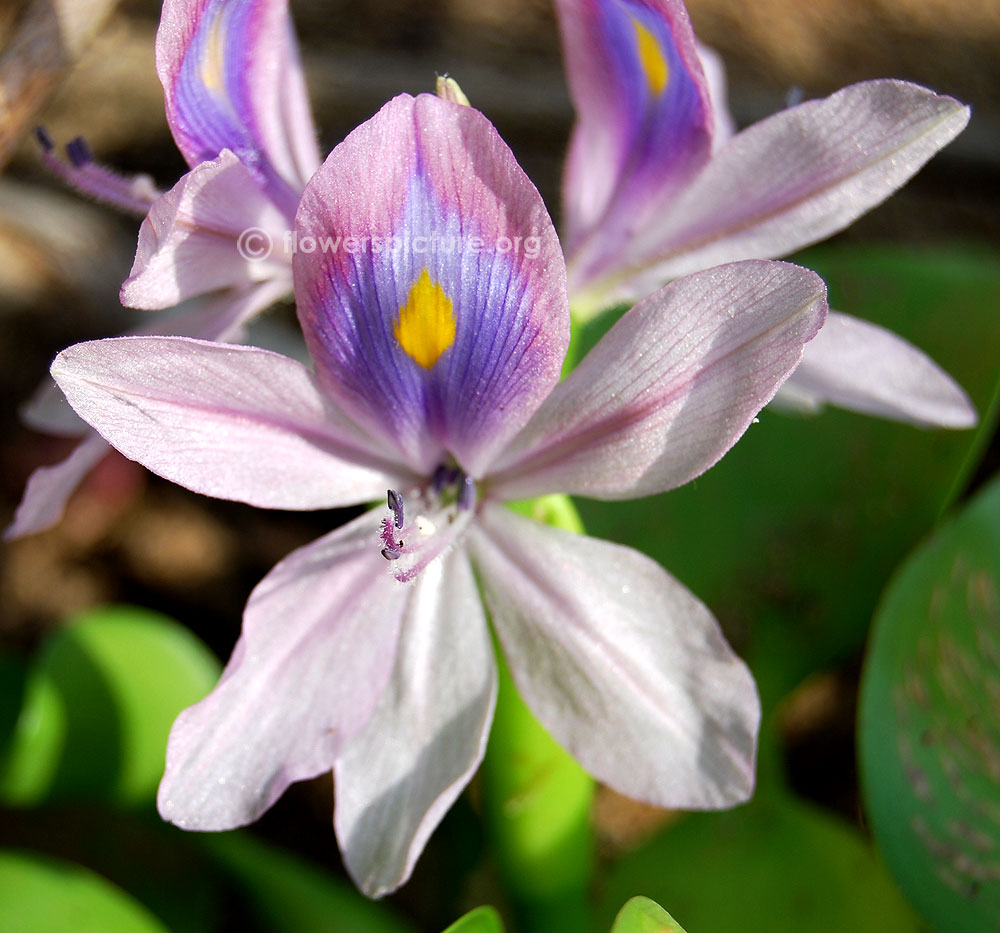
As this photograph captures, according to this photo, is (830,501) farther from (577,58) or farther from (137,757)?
(137,757)

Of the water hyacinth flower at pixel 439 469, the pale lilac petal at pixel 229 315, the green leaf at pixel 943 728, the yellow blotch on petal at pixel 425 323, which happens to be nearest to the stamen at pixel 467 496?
the water hyacinth flower at pixel 439 469

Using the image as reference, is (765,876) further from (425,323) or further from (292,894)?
(425,323)

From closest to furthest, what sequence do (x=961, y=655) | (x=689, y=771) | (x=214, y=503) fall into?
1. (x=689, y=771)
2. (x=961, y=655)
3. (x=214, y=503)

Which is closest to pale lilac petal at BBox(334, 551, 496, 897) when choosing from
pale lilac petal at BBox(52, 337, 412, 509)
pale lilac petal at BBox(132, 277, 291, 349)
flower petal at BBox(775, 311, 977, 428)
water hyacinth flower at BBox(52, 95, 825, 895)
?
water hyacinth flower at BBox(52, 95, 825, 895)

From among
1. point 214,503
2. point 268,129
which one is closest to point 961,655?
point 268,129

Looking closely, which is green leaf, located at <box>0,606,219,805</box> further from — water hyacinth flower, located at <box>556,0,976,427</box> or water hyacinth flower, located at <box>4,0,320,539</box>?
water hyacinth flower, located at <box>556,0,976,427</box>

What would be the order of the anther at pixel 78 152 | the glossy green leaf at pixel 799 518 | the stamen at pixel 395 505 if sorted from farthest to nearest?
the glossy green leaf at pixel 799 518, the anther at pixel 78 152, the stamen at pixel 395 505

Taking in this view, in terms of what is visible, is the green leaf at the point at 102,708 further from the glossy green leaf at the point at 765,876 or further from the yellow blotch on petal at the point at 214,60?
the yellow blotch on petal at the point at 214,60
